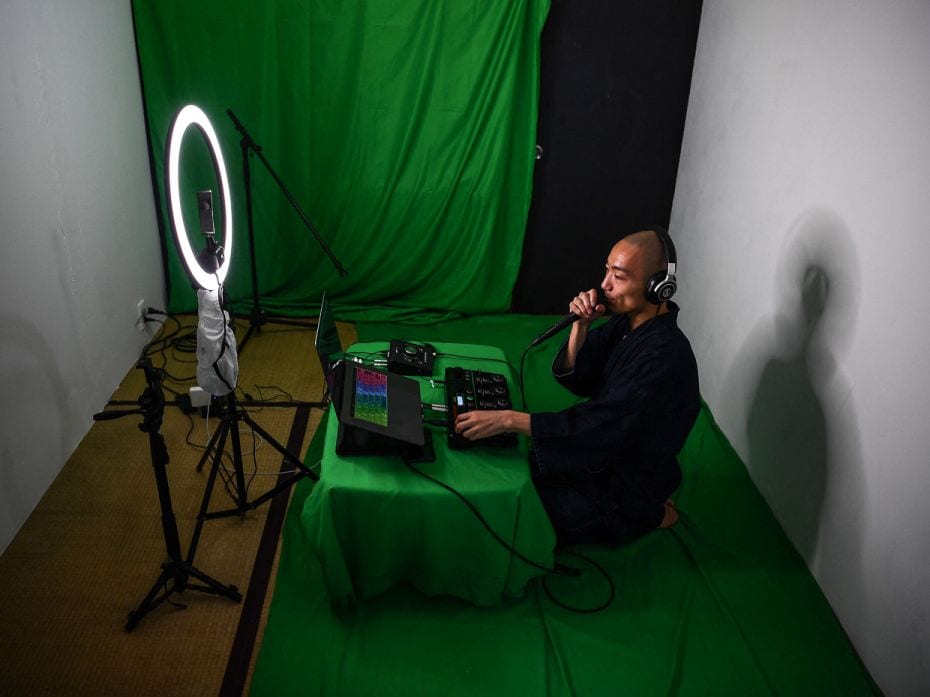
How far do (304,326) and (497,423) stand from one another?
2.08 meters

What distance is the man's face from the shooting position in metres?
1.94

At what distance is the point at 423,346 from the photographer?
2275 mm

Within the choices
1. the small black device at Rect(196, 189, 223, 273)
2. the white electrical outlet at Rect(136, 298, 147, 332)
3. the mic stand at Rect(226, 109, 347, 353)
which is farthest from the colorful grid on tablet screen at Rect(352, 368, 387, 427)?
the white electrical outlet at Rect(136, 298, 147, 332)

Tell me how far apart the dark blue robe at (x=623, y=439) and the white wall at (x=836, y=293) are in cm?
50

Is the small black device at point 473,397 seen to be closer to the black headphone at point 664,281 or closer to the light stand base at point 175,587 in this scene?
the black headphone at point 664,281

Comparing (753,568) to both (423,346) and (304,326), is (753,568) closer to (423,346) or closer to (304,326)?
(423,346)

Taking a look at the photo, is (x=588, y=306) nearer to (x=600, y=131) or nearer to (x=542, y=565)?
(x=542, y=565)

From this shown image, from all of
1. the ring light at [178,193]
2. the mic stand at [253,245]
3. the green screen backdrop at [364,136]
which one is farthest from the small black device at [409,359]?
Result: the green screen backdrop at [364,136]

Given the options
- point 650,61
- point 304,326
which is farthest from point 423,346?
point 650,61

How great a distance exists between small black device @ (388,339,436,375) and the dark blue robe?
1.48ft

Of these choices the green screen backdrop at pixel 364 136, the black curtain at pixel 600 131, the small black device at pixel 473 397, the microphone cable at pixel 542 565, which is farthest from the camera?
the black curtain at pixel 600 131

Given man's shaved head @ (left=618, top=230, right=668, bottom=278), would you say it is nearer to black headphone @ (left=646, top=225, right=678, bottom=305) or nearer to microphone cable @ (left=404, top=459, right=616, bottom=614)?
black headphone @ (left=646, top=225, right=678, bottom=305)

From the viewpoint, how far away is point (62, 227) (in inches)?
98.3

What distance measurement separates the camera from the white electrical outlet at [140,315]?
3217 millimetres
